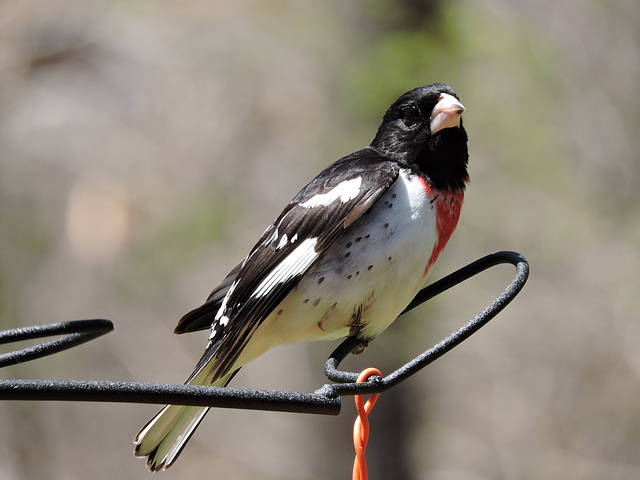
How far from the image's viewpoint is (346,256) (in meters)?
2.50

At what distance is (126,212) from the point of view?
6844 mm

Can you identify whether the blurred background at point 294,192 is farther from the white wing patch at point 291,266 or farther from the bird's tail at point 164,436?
the bird's tail at point 164,436

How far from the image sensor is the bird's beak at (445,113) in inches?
103

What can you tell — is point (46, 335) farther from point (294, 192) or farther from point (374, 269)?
point (294, 192)

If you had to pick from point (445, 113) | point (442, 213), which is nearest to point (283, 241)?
point (442, 213)

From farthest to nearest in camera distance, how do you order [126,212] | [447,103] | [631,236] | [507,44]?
[126,212]
[631,236]
[507,44]
[447,103]

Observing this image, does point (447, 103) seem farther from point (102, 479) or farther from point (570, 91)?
point (102, 479)

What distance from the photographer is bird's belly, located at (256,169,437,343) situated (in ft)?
8.07

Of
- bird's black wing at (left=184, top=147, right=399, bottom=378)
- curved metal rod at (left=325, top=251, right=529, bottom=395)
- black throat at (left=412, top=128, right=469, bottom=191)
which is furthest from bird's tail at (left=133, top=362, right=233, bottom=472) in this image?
black throat at (left=412, top=128, right=469, bottom=191)

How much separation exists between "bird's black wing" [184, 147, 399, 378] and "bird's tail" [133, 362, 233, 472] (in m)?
0.16

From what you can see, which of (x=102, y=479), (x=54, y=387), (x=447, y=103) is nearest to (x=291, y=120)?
(x=102, y=479)

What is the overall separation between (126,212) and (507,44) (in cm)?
351

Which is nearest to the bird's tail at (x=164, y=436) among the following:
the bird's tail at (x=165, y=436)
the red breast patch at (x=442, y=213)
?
the bird's tail at (x=165, y=436)

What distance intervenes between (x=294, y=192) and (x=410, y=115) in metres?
3.27
